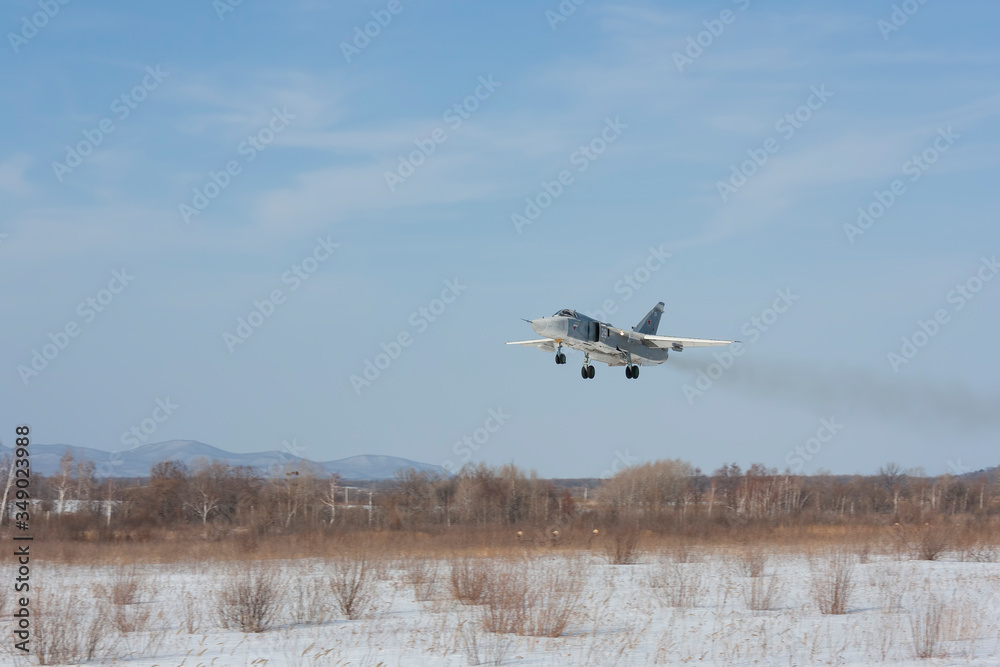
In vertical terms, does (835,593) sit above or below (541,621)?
above

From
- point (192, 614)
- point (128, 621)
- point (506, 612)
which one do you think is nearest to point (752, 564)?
point (506, 612)

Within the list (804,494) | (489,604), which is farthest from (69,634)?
(804,494)

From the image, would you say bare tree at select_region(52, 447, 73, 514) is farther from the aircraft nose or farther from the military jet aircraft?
the aircraft nose

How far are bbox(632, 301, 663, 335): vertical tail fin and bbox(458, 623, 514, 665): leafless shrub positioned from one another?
2794cm

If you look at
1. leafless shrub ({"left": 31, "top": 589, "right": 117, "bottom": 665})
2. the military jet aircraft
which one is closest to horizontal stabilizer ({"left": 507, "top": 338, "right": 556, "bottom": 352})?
the military jet aircraft

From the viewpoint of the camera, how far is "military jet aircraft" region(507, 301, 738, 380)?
3127 cm

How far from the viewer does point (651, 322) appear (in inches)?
1660

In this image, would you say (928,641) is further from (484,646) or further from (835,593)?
(484,646)

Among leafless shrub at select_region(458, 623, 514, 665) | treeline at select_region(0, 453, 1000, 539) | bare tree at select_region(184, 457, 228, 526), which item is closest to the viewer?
leafless shrub at select_region(458, 623, 514, 665)

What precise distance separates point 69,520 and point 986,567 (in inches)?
1389

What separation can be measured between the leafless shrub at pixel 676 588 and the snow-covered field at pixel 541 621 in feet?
0.21

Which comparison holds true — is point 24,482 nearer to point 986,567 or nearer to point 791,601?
point 791,601

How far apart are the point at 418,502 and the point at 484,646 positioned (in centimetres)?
3805

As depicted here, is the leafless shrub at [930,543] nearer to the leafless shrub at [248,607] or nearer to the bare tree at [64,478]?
the leafless shrub at [248,607]
